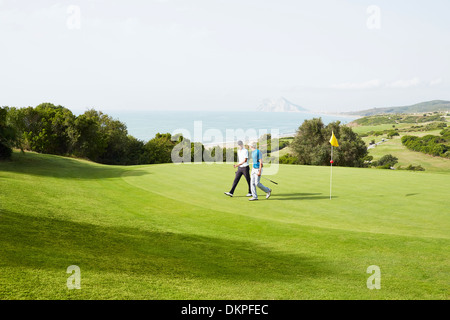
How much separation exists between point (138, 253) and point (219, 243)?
229 centimetres

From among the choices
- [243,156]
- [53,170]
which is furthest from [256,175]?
[53,170]

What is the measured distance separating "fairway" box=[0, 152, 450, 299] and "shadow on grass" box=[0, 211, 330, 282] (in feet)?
0.08

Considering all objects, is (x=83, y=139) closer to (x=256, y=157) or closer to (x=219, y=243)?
(x=256, y=157)

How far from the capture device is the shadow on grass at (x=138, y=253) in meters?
6.15

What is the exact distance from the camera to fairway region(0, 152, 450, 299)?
5.61 meters

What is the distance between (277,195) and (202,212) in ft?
16.3

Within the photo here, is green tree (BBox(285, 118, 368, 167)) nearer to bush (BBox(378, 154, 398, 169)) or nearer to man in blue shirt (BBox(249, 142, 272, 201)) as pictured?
bush (BBox(378, 154, 398, 169))

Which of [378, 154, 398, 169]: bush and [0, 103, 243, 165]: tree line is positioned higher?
[0, 103, 243, 165]: tree line

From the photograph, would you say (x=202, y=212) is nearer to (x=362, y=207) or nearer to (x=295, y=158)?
(x=362, y=207)

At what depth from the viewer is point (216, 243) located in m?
8.93

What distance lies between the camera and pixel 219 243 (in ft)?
29.4

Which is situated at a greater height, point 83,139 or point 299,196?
point 83,139

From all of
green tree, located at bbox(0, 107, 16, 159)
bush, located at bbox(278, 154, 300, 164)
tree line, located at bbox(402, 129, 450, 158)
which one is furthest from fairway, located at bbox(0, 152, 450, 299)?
tree line, located at bbox(402, 129, 450, 158)
